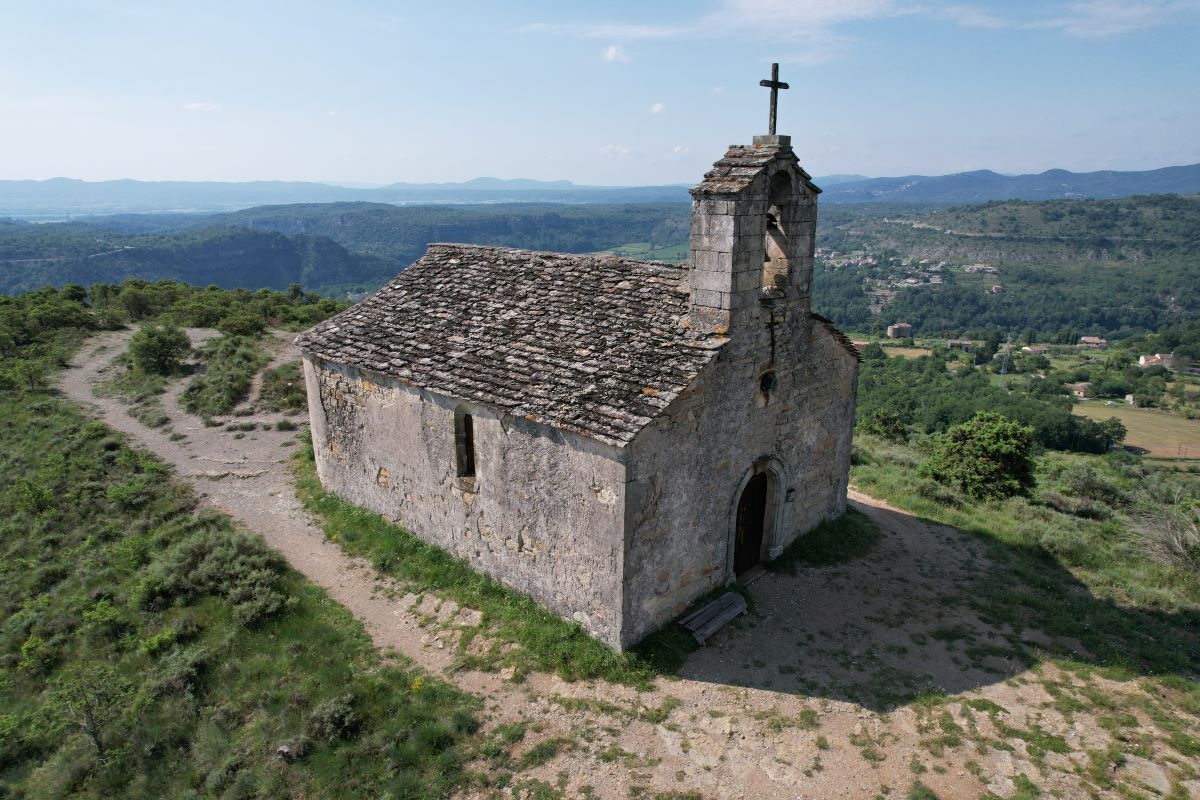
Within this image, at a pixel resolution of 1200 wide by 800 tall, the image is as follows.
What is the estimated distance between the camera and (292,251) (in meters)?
126

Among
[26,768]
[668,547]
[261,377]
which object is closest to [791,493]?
[668,547]

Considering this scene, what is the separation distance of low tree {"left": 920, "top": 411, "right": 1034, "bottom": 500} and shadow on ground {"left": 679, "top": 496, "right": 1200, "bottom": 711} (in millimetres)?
4207

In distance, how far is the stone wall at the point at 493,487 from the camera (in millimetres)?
9125

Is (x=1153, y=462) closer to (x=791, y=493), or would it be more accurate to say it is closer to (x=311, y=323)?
(x=791, y=493)

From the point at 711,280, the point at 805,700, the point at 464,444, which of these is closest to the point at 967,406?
the point at 711,280

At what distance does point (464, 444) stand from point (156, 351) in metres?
18.7

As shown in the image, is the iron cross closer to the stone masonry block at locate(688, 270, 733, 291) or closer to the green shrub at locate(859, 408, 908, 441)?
the stone masonry block at locate(688, 270, 733, 291)

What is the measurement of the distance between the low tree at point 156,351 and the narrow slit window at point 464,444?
724 inches

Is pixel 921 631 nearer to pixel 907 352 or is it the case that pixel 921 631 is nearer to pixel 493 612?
pixel 493 612

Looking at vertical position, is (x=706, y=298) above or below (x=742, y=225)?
below

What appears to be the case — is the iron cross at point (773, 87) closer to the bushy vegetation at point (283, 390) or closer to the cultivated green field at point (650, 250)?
the bushy vegetation at point (283, 390)

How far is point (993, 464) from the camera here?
16.8 m

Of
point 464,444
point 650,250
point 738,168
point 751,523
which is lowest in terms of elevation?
point 650,250

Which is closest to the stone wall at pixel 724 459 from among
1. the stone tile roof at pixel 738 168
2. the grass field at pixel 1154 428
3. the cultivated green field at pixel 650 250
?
the stone tile roof at pixel 738 168
